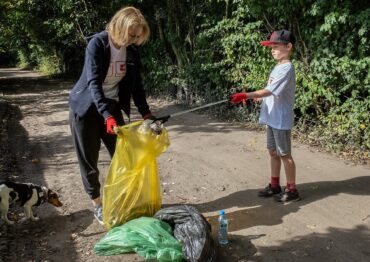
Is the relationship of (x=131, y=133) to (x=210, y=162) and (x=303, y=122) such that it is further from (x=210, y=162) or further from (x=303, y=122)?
(x=303, y=122)

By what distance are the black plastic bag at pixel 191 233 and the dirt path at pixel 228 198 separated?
301mm

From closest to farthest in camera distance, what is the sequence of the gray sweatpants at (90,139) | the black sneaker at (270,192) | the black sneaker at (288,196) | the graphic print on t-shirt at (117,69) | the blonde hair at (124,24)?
the blonde hair at (124,24) → the graphic print on t-shirt at (117,69) → the gray sweatpants at (90,139) → the black sneaker at (288,196) → the black sneaker at (270,192)

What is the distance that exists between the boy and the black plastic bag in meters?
1.22

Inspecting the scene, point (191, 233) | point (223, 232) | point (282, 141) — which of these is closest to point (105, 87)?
point (191, 233)

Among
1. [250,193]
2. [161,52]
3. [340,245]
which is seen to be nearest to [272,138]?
[250,193]

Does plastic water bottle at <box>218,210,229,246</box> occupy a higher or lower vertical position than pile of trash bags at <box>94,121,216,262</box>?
lower

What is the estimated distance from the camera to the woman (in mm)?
3582

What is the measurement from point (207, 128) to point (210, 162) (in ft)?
7.66

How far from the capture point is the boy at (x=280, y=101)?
412 cm

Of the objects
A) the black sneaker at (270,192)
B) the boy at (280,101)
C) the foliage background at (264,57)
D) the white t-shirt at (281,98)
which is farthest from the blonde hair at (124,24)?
the foliage background at (264,57)

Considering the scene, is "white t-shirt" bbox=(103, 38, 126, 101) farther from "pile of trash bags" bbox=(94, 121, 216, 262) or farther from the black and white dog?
the black and white dog

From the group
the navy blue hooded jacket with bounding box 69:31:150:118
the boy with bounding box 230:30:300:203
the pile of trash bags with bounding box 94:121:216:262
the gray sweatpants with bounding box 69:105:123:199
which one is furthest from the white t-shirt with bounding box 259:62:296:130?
the gray sweatpants with bounding box 69:105:123:199

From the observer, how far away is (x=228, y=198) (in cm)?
476

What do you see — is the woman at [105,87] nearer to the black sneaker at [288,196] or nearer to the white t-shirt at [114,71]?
the white t-shirt at [114,71]
